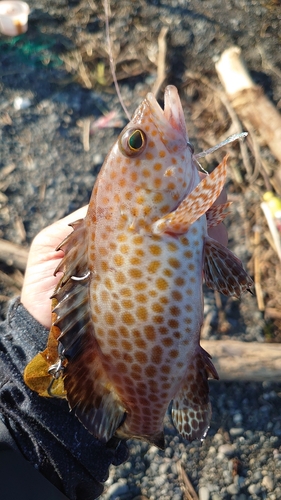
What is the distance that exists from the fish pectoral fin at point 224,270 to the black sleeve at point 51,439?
121 centimetres

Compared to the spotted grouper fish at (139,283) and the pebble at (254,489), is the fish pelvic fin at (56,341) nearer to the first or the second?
the spotted grouper fish at (139,283)

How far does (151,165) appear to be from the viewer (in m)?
2.32

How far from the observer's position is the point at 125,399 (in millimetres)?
2430

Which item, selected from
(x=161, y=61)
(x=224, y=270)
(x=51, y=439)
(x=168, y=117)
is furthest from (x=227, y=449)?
(x=161, y=61)

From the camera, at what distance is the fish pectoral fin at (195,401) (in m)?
2.39

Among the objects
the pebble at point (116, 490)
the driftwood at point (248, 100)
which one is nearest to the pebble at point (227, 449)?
the pebble at point (116, 490)

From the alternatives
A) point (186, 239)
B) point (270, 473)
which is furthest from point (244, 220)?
point (186, 239)

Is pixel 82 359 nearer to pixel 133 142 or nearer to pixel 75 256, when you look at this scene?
pixel 75 256

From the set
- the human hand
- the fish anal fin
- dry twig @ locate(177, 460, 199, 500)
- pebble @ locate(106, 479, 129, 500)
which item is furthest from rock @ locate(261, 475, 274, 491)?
the fish anal fin

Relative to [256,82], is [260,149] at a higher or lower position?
lower

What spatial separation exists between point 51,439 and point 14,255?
7.87 feet

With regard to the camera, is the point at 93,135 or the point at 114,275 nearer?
the point at 114,275

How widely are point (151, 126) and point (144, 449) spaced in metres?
2.98

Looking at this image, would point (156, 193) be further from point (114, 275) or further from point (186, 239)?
point (114, 275)
